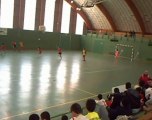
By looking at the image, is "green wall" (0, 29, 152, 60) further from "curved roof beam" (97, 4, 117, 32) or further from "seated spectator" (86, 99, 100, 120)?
"seated spectator" (86, 99, 100, 120)

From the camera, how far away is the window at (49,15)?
1880 inches

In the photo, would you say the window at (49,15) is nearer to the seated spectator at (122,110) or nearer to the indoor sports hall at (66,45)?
the indoor sports hall at (66,45)

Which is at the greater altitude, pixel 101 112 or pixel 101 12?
pixel 101 12

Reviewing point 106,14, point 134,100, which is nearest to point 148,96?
point 134,100

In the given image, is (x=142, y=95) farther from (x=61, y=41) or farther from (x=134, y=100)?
(x=61, y=41)

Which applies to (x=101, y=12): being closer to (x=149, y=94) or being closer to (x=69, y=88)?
(x=69, y=88)

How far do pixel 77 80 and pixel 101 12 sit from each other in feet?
104

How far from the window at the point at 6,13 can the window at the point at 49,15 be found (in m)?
7.05

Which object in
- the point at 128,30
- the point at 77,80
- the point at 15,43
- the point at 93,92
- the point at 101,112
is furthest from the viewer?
the point at 128,30

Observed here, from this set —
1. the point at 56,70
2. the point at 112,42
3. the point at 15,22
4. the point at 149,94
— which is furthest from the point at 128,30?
the point at 149,94

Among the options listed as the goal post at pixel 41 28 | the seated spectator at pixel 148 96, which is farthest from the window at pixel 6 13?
the seated spectator at pixel 148 96

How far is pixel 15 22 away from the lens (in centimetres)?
4397

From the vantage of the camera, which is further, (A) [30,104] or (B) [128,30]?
(B) [128,30]

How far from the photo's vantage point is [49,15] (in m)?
48.4
